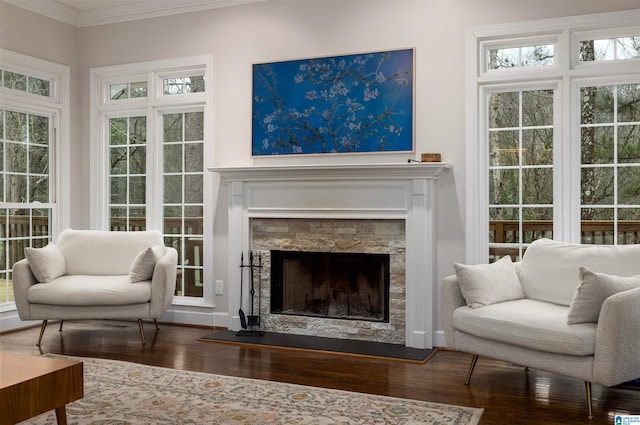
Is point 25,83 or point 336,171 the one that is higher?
point 25,83

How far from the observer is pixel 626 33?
13.9ft

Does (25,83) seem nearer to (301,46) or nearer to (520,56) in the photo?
(301,46)

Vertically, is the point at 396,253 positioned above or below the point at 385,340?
above

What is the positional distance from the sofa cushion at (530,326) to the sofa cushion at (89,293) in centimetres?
247

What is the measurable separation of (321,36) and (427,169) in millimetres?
1466

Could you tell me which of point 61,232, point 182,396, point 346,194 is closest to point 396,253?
point 346,194

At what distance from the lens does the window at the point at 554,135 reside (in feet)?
14.1

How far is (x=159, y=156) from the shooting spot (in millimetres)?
5738

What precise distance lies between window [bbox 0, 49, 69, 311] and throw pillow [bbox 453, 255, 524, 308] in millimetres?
3908

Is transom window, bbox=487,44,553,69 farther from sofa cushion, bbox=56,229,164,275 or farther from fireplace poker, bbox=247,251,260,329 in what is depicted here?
sofa cushion, bbox=56,229,164,275

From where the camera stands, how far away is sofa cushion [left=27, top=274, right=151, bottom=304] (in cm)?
Result: 471

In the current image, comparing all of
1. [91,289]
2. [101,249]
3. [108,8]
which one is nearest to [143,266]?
[91,289]

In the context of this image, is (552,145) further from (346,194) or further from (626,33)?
(346,194)

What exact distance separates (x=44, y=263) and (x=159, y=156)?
1.44m
